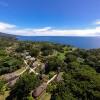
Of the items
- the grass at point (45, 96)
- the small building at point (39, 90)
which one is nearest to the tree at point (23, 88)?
the small building at point (39, 90)

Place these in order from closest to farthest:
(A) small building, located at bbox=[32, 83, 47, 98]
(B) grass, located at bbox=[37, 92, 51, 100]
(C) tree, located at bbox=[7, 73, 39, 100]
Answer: (B) grass, located at bbox=[37, 92, 51, 100]
(A) small building, located at bbox=[32, 83, 47, 98]
(C) tree, located at bbox=[7, 73, 39, 100]

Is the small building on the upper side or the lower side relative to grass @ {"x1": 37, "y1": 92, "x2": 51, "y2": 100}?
upper

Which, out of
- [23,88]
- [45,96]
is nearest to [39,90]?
[45,96]

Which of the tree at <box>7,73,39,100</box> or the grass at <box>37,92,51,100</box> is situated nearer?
the grass at <box>37,92,51,100</box>

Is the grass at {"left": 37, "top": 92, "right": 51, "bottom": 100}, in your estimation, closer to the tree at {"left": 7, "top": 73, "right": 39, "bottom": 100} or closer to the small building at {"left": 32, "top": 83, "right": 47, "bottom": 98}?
the small building at {"left": 32, "top": 83, "right": 47, "bottom": 98}

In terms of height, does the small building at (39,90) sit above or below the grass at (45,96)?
above

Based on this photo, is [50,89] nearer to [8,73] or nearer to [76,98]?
[76,98]

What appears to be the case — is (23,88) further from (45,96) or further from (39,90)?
(45,96)

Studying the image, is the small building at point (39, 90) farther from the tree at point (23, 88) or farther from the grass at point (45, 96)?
the tree at point (23, 88)

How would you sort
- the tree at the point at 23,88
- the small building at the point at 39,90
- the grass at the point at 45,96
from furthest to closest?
1. the tree at the point at 23,88
2. the small building at the point at 39,90
3. the grass at the point at 45,96

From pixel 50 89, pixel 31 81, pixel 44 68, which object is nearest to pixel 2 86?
pixel 31 81

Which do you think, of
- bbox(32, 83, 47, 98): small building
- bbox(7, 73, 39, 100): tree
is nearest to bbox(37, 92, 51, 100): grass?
bbox(32, 83, 47, 98): small building
